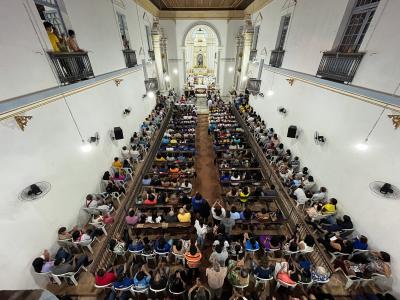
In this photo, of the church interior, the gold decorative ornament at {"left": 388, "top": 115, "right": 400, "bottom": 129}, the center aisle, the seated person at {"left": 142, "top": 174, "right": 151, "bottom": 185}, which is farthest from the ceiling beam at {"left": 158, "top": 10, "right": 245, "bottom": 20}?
the gold decorative ornament at {"left": 388, "top": 115, "right": 400, "bottom": 129}

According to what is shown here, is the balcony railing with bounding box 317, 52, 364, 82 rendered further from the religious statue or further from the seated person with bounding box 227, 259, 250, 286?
the religious statue

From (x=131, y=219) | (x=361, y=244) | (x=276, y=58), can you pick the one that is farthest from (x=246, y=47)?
(x=131, y=219)

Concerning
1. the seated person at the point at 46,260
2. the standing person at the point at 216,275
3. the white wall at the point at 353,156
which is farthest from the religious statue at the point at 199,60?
the standing person at the point at 216,275

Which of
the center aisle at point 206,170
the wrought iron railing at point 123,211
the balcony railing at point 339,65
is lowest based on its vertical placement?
the center aisle at point 206,170

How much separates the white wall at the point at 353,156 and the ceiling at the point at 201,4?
32.1 feet

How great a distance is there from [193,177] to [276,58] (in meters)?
7.59

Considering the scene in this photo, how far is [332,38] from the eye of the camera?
6242 mm

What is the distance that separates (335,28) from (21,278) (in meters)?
10.2

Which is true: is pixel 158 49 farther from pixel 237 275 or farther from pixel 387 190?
pixel 387 190

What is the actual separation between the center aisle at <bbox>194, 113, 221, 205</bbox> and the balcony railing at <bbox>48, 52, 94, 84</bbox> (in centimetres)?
553

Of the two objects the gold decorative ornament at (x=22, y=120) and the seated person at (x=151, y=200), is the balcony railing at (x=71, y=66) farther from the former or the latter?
the seated person at (x=151, y=200)

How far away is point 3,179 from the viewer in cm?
382

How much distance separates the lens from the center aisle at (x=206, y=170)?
26.5ft

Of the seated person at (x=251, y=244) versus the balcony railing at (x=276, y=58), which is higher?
the balcony railing at (x=276, y=58)
